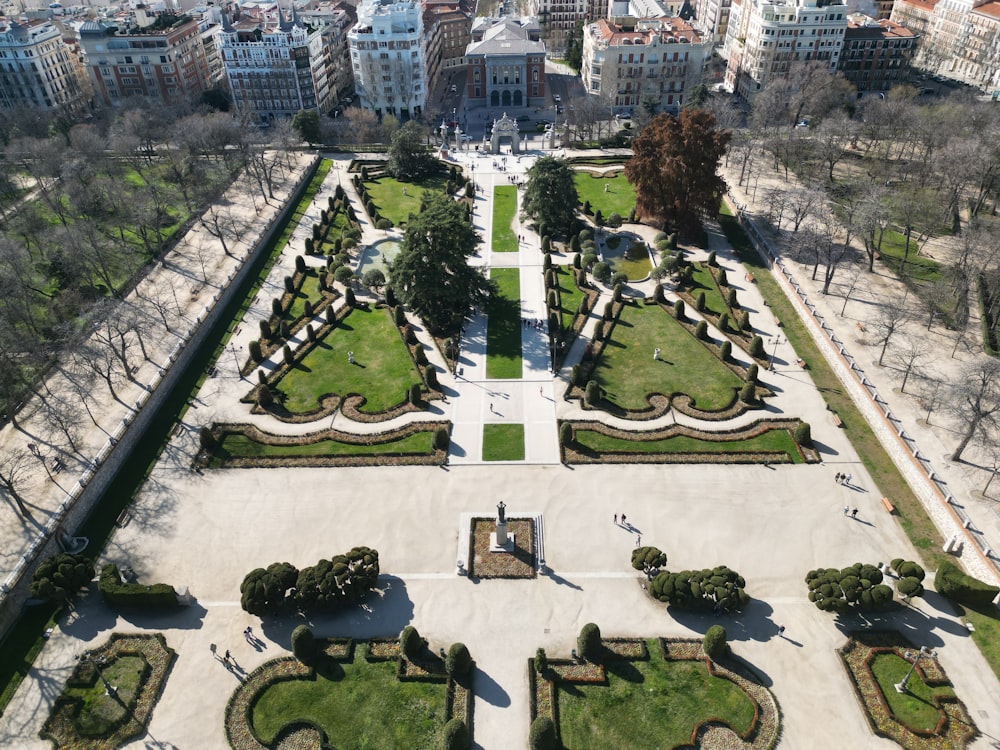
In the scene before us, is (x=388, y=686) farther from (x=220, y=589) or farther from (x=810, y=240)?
(x=810, y=240)

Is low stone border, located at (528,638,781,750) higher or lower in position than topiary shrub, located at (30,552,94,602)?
lower

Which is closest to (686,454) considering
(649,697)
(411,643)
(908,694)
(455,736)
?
(649,697)

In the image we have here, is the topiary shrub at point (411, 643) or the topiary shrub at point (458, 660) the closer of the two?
the topiary shrub at point (458, 660)

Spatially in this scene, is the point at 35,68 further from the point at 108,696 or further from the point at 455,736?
the point at 455,736

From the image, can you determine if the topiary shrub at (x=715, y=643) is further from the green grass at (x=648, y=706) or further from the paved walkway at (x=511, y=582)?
the paved walkway at (x=511, y=582)

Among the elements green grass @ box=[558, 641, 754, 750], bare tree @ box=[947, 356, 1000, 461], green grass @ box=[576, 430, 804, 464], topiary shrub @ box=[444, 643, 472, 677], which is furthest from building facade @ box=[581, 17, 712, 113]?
topiary shrub @ box=[444, 643, 472, 677]

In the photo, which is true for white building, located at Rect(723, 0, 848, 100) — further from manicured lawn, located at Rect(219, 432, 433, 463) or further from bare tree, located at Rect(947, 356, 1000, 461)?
manicured lawn, located at Rect(219, 432, 433, 463)

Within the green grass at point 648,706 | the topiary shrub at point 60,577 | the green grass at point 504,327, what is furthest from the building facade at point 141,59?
the green grass at point 648,706
